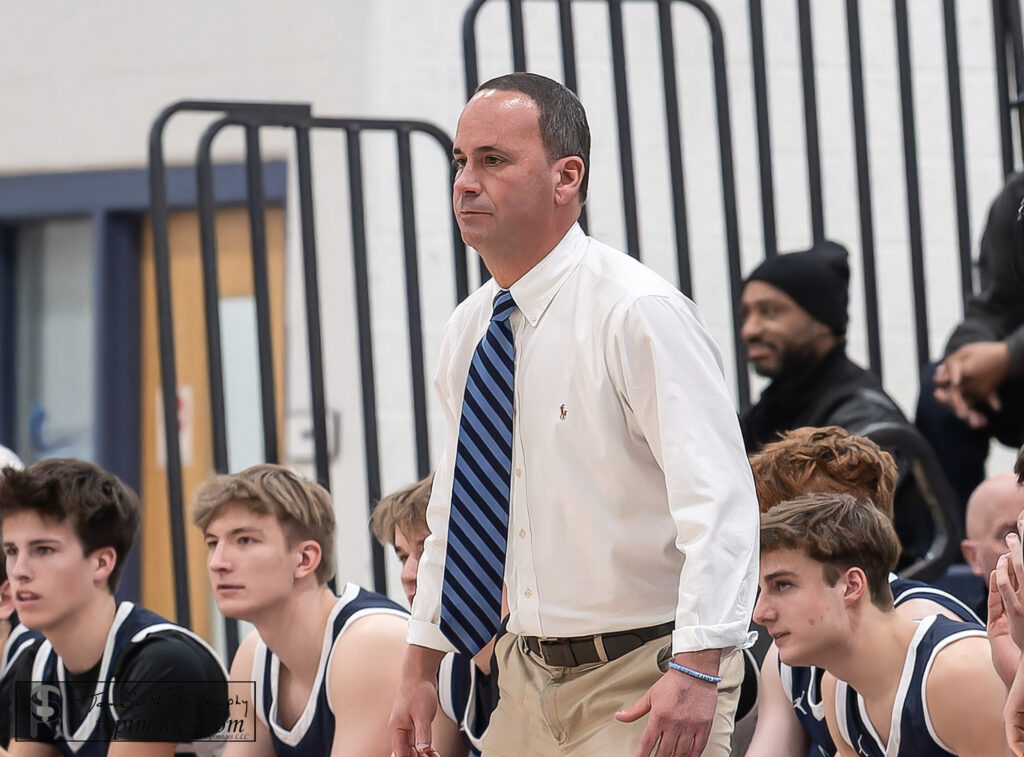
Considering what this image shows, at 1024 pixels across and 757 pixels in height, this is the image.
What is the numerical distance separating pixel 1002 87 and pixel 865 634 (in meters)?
1.83

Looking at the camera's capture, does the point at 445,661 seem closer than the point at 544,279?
No

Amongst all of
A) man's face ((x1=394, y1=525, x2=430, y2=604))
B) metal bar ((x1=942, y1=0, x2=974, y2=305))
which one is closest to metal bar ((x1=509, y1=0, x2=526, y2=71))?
metal bar ((x1=942, y1=0, x2=974, y2=305))

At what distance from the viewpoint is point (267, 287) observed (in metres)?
3.48

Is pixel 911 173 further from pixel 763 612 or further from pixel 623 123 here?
pixel 763 612

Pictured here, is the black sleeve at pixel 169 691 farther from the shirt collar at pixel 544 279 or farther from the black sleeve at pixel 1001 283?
the black sleeve at pixel 1001 283

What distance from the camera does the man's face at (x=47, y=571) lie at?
299cm

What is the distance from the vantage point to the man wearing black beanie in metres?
3.40

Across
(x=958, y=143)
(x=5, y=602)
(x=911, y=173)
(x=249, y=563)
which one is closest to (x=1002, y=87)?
(x=958, y=143)

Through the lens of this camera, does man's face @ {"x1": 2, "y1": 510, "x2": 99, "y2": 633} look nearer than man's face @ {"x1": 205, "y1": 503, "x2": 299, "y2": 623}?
No

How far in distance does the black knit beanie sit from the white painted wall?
148 cm

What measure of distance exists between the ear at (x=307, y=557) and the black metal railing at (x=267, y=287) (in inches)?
18.3

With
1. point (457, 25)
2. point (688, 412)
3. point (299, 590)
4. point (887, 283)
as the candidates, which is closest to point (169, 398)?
point (299, 590)

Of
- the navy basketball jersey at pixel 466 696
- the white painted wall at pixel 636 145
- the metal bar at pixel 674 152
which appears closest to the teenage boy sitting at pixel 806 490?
the navy basketball jersey at pixel 466 696

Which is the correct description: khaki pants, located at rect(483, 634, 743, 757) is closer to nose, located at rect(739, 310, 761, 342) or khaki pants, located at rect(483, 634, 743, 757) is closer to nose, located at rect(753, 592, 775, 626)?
nose, located at rect(753, 592, 775, 626)
